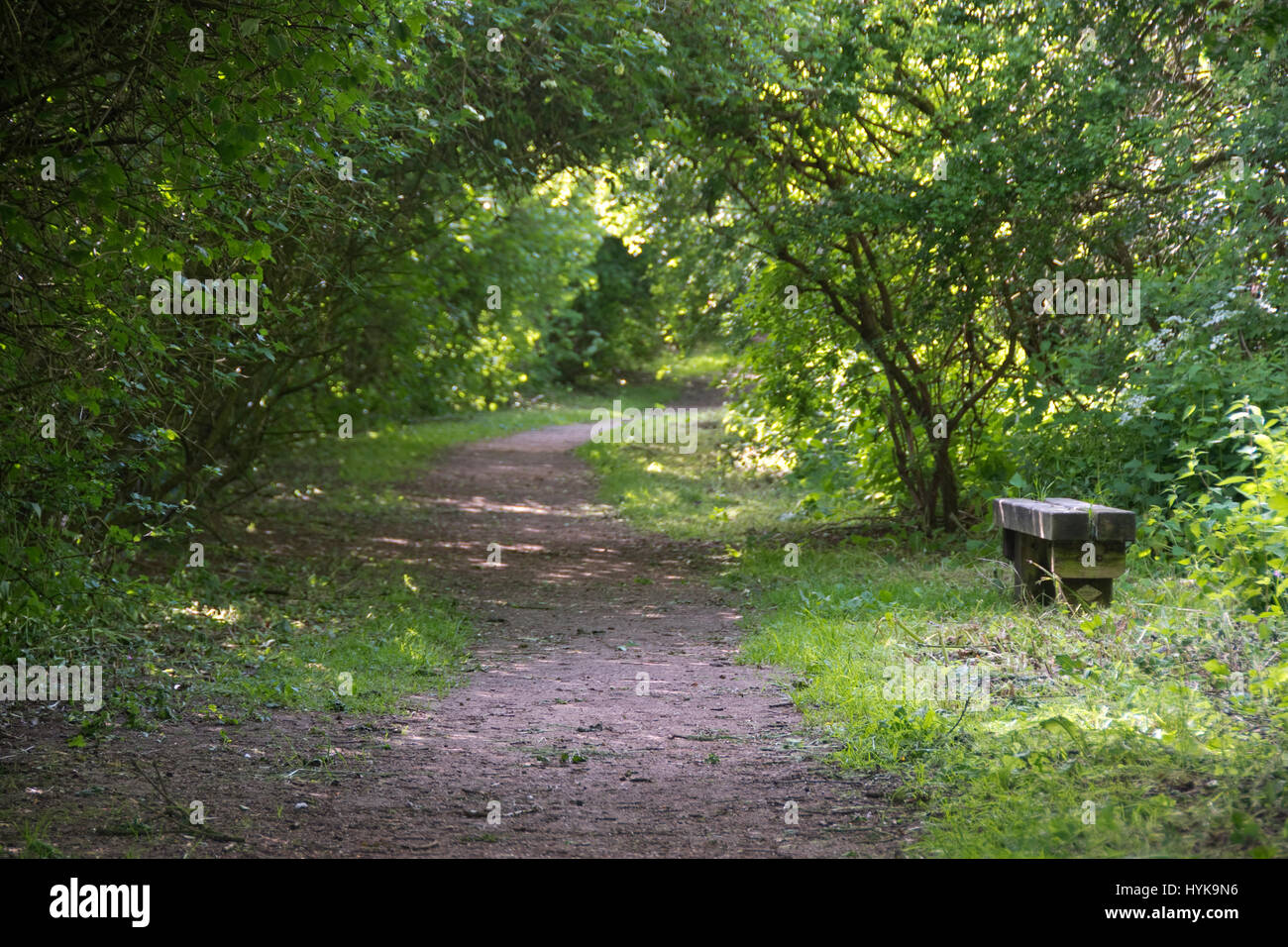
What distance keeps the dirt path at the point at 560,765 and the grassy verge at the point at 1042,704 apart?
313mm

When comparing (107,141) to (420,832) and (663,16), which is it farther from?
(663,16)

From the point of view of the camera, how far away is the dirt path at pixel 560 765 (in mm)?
4109

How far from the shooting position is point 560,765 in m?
Result: 5.09

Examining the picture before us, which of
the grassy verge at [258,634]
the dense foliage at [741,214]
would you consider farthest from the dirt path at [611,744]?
the dense foliage at [741,214]

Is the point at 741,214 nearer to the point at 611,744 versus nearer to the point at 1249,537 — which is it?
the point at 1249,537

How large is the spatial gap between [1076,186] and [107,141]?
23.7ft

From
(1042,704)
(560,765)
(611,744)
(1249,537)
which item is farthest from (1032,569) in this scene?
(560,765)

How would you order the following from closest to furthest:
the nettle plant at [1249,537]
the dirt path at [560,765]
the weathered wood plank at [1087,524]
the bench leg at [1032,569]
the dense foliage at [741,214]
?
1. the dirt path at [560,765]
2. the dense foliage at [741,214]
3. the nettle plant at [1249,537]
4. the weathered wood plank at [1087,524]
5. the bench leg at [1032,569]

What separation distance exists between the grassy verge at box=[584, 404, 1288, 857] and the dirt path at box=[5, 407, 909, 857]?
31 cm

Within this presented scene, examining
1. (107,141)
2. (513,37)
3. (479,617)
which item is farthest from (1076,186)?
(107,141)

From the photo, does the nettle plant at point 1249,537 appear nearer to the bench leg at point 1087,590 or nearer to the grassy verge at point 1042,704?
the grassy verge at point 1042,704

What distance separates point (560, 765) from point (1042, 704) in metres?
2.24

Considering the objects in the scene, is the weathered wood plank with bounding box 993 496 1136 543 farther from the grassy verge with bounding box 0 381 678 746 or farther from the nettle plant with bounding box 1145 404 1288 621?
the grassy verge with bounding box 0 381 678 746

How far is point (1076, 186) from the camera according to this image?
352 inches
